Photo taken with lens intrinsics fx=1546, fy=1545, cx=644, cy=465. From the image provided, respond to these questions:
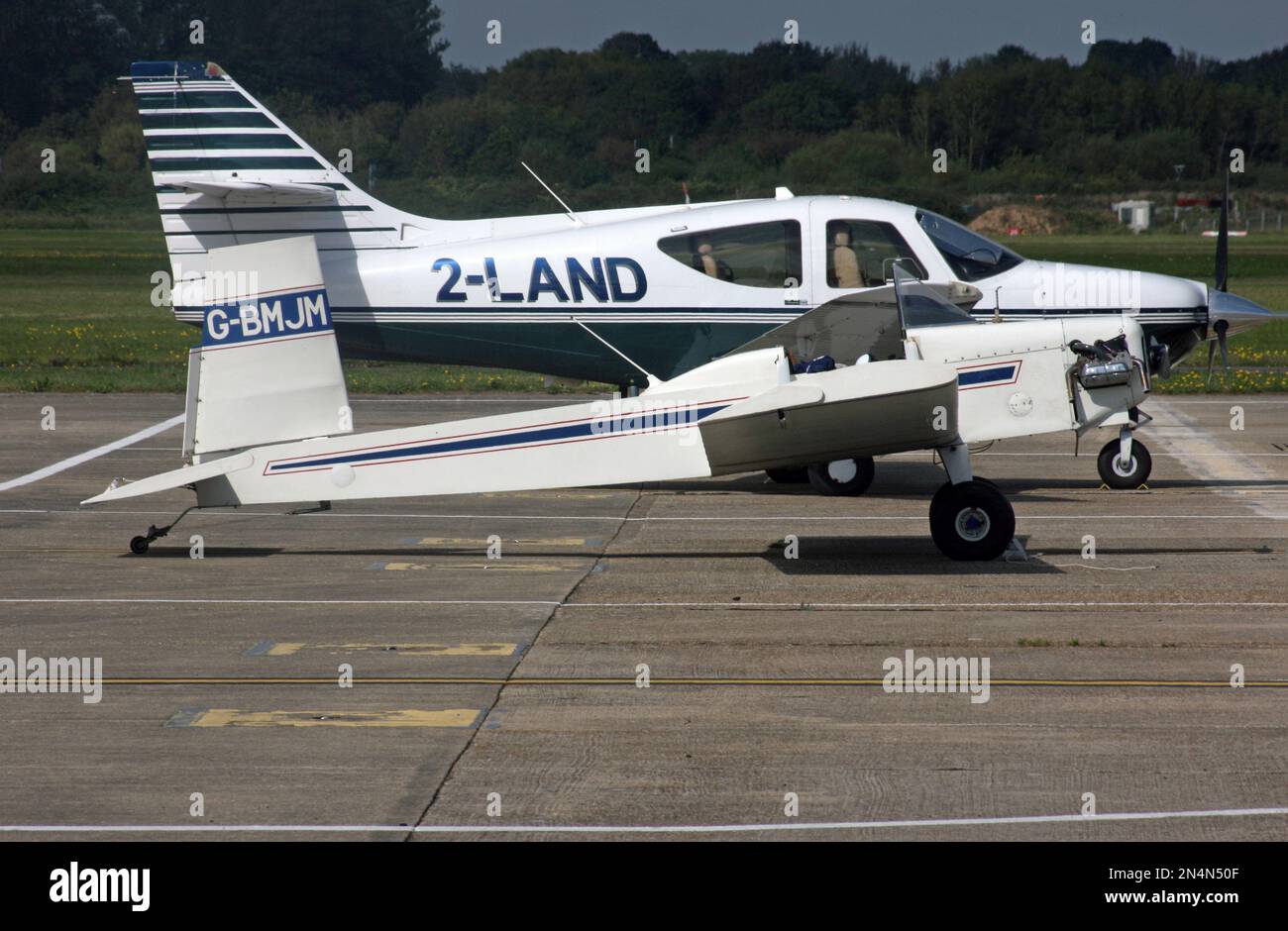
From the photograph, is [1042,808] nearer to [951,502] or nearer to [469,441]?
[951,502]

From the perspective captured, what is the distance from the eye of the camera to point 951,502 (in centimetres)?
1107

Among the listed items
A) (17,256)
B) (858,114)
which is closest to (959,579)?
(17,256)

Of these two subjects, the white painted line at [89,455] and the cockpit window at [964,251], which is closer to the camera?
the cockpit window at [964,251]

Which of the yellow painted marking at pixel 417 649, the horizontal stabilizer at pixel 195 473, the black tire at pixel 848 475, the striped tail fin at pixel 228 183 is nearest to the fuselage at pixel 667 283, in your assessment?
the striped tail fin at pixel 228 183

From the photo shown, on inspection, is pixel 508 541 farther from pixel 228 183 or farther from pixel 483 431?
pixel 228 183

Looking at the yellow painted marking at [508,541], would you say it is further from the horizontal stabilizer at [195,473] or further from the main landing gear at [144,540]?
the main landing gear at [144,540]

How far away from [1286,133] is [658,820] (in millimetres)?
67391

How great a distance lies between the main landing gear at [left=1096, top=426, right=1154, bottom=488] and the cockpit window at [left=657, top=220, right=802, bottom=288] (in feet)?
11.1

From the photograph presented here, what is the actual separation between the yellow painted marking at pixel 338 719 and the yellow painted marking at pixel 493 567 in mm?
3495

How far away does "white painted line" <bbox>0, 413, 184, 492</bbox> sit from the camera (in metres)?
15.0

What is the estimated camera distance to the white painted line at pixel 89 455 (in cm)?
1504

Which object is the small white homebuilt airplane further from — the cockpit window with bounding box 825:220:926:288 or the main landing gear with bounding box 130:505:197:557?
the cockpit window with bounding box 825:220:926:288

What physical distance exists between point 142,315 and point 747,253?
2622cm

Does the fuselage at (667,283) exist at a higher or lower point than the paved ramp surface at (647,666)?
higher
